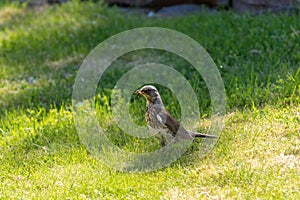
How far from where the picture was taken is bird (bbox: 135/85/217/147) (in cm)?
563

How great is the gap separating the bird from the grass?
0.24 m

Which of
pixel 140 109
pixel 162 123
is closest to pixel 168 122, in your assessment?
pixel 162 123

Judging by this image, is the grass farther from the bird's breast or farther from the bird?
the bird's breast

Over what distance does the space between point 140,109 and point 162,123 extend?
1279 millimetres

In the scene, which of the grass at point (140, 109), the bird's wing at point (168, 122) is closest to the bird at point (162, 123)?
the bird's wing at point (168, 122)

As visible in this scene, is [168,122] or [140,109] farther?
[140,109]

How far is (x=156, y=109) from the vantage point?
571cm

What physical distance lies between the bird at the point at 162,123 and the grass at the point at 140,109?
0.24m

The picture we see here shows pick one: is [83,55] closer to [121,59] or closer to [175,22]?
[121,59]

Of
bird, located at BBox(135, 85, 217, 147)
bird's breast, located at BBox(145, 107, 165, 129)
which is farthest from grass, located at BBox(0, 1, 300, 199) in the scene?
bird's breast, located at BBox(145, 107, 165, 129)

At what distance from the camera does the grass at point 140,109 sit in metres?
5.25

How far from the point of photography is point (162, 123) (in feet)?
18.4

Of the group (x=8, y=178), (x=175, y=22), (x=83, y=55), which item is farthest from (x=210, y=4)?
(x=8, y=178)

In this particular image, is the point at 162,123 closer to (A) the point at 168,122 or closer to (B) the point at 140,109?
(A) the point at 168,122
